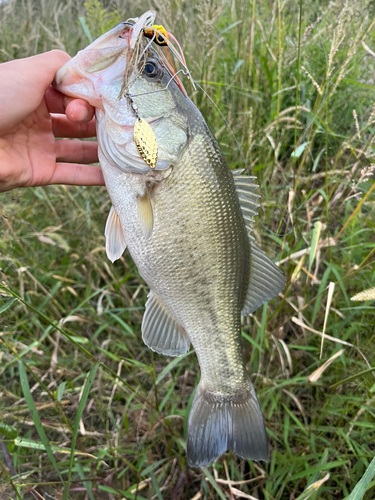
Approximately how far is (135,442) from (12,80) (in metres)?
1.84

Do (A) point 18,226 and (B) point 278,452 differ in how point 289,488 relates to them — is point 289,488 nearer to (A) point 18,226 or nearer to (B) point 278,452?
(B) point 278,452

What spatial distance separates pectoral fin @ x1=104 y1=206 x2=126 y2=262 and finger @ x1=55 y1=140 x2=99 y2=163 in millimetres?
626

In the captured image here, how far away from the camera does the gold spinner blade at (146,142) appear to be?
4.03 ft

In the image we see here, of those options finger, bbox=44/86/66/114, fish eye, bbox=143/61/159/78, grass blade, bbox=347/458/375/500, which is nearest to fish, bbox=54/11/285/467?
fish eye, bbox=143/61/159/78

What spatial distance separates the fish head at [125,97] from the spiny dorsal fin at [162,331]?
24.5 inches

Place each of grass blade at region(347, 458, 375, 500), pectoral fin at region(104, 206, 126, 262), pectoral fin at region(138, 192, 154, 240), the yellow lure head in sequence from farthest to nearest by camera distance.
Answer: pectoral fin at region(104, 206, 126, 262) < pectoral fin at region(138, 192, 154, 240) < the yellow lure head < grass blade at region(347, 458, 375, 500)

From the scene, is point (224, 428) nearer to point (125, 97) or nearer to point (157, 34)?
point (125, 97)

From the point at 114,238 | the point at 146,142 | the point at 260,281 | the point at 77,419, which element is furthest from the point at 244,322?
the point at 146,142

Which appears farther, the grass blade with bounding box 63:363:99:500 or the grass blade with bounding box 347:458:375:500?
the grass blade with bounding box 63:363:99:500

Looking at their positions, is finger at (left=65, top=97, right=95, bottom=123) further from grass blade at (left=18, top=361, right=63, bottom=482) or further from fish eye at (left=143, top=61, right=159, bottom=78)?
grass blade at (left=18, top=361, right=63, bottom=482)

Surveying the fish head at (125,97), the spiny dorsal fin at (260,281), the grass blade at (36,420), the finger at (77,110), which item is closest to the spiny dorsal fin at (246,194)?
the spiny dorsal fin at (260,281)

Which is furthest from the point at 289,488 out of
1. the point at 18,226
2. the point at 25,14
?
the point at 25,14

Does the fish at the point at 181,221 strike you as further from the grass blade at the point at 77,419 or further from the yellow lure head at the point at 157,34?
the grass blade at the point at 77,419

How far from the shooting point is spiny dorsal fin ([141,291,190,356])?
5.09 ft
